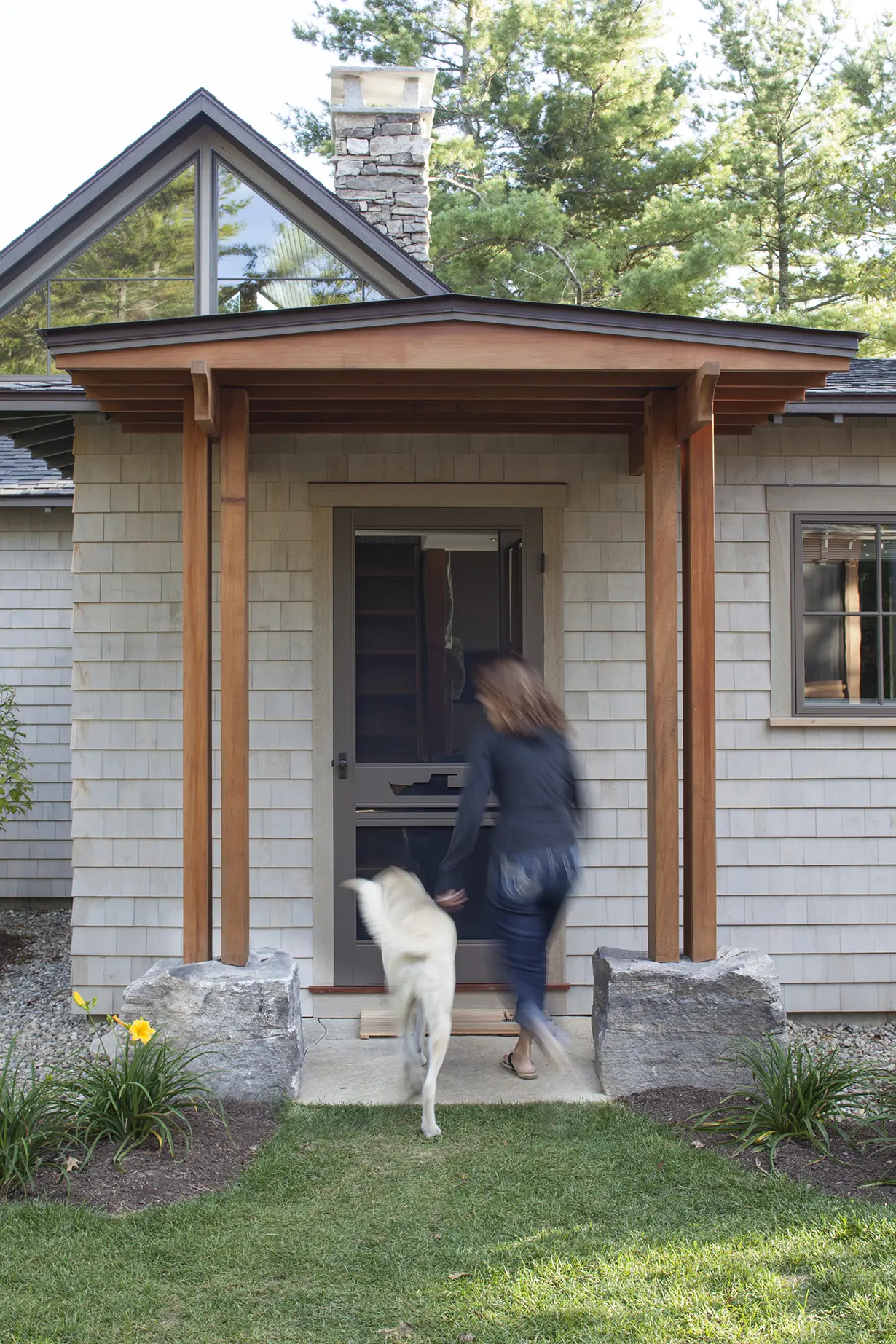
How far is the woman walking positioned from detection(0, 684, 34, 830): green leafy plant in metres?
4.47

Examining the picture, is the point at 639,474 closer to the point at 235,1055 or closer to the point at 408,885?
the point at 408,885

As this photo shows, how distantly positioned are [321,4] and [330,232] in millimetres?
14592

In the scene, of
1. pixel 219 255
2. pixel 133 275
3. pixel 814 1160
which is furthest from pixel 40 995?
pixel 219 255

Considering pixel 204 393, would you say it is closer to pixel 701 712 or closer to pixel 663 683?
pixel 663 683

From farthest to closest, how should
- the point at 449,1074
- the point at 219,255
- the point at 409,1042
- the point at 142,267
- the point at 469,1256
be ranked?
the point at 142,267
the point at 219,255
the point at 449,1074
the point at 409,1042
the point at 469,1256

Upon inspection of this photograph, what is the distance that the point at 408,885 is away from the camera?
13.4 feet

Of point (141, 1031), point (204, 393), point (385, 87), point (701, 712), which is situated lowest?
point (141, 1031)

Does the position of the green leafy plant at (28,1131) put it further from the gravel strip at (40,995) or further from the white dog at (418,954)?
the white dog at (418,954)

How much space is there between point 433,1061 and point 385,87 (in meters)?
7.79

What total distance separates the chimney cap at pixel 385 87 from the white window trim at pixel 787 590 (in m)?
5.04

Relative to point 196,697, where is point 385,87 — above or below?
above

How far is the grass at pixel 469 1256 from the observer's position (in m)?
2.80

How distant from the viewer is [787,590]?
5852 mm

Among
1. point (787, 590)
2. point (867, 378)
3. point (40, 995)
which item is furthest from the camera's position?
point (40, 995)
